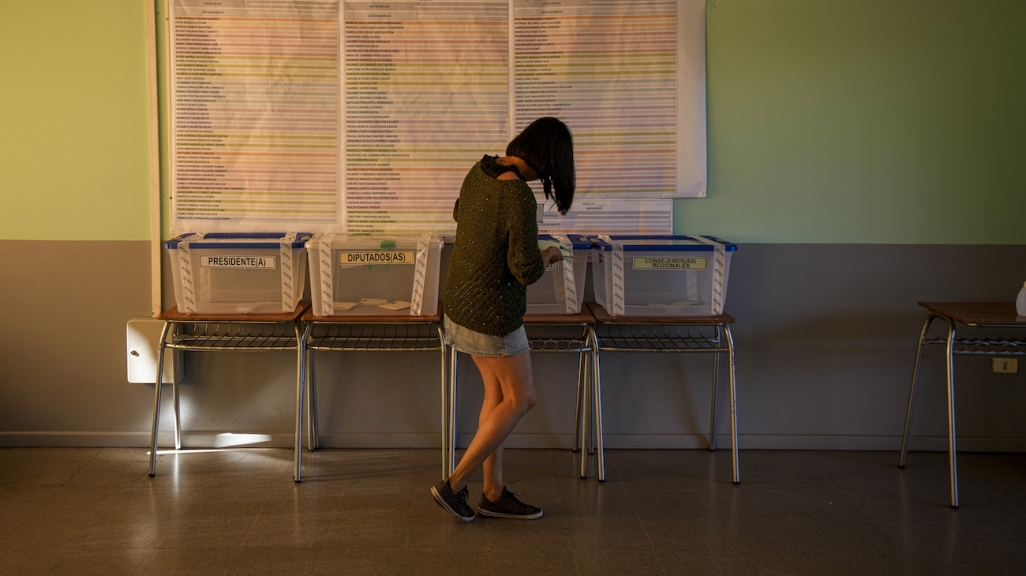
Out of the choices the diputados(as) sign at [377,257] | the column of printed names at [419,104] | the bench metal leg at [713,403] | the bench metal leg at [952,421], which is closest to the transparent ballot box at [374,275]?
the diputados(as) sign at [377,257]

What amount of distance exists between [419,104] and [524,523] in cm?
171

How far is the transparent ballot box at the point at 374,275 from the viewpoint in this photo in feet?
10.2

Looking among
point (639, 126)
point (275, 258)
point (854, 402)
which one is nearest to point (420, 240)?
point (275, 258)

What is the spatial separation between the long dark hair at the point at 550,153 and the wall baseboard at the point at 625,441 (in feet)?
4.56

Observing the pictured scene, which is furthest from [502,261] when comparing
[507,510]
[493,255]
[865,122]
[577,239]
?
[865,122]

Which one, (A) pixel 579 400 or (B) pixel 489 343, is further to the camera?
(A) pixel 579 400

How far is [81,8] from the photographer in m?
3.35

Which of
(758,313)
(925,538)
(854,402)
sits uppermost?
(758,313)

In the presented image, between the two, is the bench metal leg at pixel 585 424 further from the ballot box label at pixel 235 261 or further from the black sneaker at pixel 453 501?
the ballot box label at pixel 235 261

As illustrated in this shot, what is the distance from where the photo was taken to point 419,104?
3416 mm

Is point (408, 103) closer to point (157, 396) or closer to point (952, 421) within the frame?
point (157, 396)

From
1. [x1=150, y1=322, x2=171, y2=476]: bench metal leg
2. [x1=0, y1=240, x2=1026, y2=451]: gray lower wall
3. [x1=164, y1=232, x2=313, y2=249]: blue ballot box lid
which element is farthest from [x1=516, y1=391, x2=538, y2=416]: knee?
[x1=150, y1=322, x2=171, y2=476]: bench metal leg

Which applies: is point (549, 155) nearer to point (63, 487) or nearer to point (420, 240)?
point (420, 240)

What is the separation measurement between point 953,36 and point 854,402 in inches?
61.7
